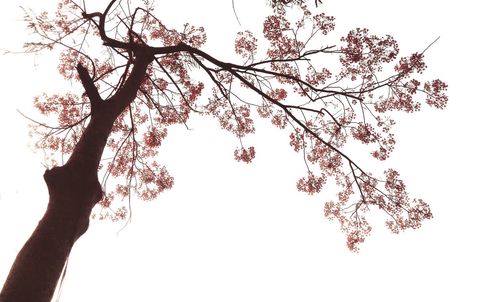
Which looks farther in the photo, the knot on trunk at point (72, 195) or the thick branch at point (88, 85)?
the thick branch at point (88, 85)

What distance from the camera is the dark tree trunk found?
2.05 metres

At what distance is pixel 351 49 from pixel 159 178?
535cm

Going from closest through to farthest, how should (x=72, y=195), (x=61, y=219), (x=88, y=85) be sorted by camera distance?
(x=61, y=219) < (x=72, y=195) < (x=88, y=85)

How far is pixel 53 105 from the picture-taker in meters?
6.72

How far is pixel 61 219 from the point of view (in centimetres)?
239

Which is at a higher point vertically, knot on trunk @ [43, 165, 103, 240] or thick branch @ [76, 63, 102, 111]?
thick branch @ [76, 63, 102, 111]

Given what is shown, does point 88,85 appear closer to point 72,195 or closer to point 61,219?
point 72,195

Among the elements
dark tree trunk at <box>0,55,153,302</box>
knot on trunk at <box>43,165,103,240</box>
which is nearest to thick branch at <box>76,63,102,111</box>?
dark tree trunk at <box>0,55,153,302</box>

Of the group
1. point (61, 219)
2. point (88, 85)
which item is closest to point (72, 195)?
point (61, 219)

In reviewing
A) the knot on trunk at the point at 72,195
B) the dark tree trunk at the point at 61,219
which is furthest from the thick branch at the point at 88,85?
the knot on trunk at the point at 72,195

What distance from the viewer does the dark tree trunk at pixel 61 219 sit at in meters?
2.05

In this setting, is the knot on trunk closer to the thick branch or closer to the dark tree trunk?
the dark tree trunk

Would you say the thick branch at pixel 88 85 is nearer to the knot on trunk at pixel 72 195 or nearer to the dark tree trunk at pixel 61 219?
the dark tree trunk at pixel 61 219

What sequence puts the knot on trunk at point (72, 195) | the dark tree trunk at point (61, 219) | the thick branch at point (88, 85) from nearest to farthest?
1. the dark tree trunk at point (61, 219)
2. the knot on trunk at point (72, 195)
3. the thick branch at point (88, 85)
